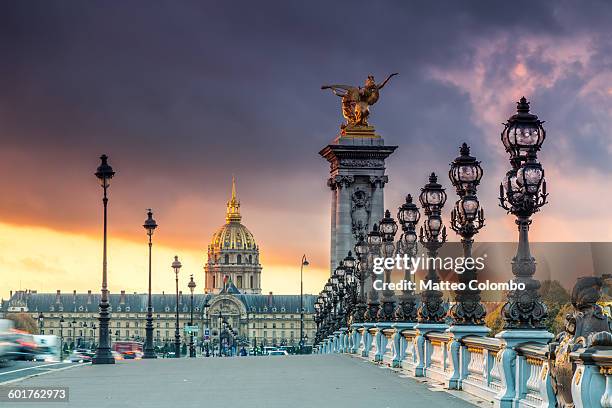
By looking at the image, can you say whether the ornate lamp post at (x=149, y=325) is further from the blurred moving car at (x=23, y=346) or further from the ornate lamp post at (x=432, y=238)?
the ornate lamp post at (x=432, y=238)

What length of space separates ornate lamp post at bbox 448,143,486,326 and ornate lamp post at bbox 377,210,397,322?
47.6 feet

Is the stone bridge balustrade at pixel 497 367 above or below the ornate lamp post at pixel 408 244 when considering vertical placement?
below

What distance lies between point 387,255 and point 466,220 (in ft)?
55.7

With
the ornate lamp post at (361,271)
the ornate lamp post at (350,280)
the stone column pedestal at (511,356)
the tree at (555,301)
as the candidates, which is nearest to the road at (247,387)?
the stone column pedestal at (511,356)

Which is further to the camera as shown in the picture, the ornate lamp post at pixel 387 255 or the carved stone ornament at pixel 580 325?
the ornate lamp post at pixel 387 255

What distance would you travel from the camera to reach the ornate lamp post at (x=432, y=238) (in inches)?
1350

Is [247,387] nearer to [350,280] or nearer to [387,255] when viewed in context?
[387,255]

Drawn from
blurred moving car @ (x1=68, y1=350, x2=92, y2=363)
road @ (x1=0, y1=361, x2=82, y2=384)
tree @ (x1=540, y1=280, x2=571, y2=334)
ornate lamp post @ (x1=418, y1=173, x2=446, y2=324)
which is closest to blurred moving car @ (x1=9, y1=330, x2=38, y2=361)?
road @ (x1=0, y1=361, x2=82, y2=384)

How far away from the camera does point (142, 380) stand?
111ft

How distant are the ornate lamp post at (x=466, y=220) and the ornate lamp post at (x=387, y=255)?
1451 centimetres

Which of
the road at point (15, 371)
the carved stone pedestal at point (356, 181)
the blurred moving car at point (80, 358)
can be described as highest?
the carved stone pedestal at point (356, 181)

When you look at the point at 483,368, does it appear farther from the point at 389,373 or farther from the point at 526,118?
the point at 389,373

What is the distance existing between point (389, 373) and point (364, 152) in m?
82.2

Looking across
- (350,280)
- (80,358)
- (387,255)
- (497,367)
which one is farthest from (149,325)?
(497,367)
